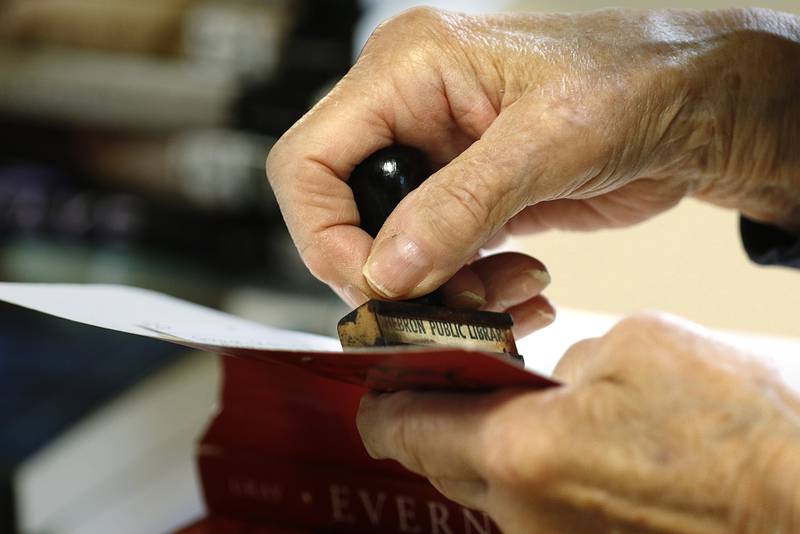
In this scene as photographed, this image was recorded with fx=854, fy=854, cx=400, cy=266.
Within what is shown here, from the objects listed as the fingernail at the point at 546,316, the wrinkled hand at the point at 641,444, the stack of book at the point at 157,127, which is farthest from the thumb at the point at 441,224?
the stack of book at the point at 157,127

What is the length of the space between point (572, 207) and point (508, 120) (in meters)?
0.32

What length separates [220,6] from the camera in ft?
5.29

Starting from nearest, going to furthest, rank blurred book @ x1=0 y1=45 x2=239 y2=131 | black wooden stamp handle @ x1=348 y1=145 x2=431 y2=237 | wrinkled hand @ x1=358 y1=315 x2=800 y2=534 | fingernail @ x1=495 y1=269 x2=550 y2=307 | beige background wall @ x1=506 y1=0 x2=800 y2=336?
wrinkled hand @ x1=358 y1=315 x2=800 y2=534, black wooden stamp handle @ x1=348 y1=145 x2=431 y2=237, fingernail @ x1=495 y1=269 x2=550 y2=307, beige background wall @ x1=506 y1=0 x2=800 y2=336, blurred book @ x1=0 y1=45 x2=239 y2=131

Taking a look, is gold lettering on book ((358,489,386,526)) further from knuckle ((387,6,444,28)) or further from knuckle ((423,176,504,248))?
knuckle ((387,6,444,28))

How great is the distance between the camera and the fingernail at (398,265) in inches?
21.9

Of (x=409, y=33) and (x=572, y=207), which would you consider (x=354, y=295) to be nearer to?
(x=409, y=33)

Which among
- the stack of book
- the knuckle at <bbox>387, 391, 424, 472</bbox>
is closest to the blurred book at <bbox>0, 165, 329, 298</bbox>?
the stack of book

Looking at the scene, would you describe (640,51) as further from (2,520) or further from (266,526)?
(2,520)

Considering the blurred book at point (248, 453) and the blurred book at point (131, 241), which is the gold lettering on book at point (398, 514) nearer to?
the blurred book at point (248, 453)

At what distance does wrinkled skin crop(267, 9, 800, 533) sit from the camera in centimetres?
42

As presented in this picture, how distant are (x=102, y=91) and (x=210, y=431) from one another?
1.06 metres

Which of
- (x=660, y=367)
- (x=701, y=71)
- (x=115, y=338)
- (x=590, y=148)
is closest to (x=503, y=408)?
(x=660, y=367)

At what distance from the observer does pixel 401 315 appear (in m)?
0.52

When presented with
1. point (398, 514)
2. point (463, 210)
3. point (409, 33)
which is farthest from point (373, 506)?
point (409, 33)
